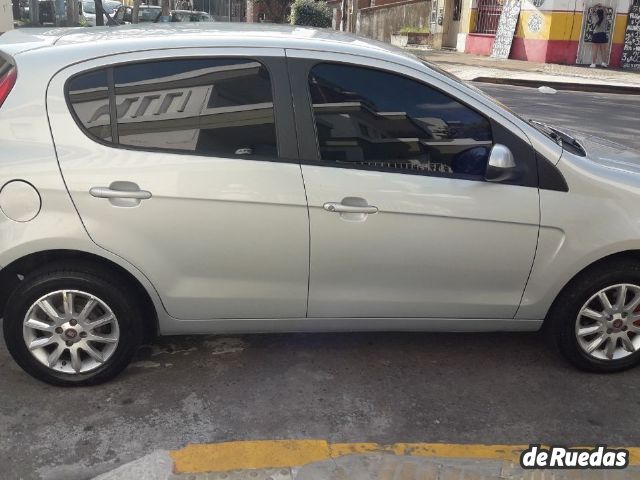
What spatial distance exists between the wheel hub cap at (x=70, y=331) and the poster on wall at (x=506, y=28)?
2158 cm

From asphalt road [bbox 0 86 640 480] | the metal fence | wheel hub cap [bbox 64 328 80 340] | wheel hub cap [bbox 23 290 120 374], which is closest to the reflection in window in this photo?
wheel hub cap [bbox 23 290 120 374]

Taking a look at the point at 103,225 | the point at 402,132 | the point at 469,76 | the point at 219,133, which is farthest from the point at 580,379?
the point at 469,76

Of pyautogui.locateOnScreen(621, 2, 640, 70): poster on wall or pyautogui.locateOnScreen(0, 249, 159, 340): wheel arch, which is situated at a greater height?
pyautogui.locateOnScreen(621, 2, 640, 70): poster on wall

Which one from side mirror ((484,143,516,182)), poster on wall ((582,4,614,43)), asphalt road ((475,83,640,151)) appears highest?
poster on wall ((582,4,614,43))

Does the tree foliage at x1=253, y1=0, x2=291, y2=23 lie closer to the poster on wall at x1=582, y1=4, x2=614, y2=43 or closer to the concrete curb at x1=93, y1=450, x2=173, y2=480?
the poster on wall at x1=582, y1=4, x2=614, y2=43

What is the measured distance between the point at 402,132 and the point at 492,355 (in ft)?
4.78

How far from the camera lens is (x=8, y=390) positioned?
11.0 ft

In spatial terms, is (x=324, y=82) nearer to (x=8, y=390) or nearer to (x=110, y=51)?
(x=110, y=51)

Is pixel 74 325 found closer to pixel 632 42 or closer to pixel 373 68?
pixel 373 68

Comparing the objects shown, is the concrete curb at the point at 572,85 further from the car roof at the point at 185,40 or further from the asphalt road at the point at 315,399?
the car roof at the point at 185,40

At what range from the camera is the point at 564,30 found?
69.5 ft

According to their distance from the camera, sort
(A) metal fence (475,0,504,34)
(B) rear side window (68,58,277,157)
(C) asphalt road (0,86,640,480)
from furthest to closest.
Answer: (A) metal fence (475,0,504,34), (B) rear side window (68,58,277,157), (C) asphalt road (0,86,640,480)

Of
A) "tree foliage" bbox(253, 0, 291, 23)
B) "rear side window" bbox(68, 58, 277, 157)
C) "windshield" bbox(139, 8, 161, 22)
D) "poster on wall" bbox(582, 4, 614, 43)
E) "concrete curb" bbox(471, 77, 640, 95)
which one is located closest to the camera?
"rear side window" bbox(68, 58, 277, 157)

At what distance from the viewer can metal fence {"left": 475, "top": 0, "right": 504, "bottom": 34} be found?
76.9ft
